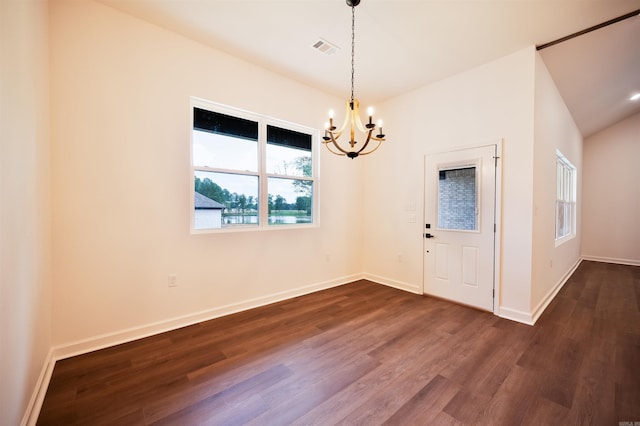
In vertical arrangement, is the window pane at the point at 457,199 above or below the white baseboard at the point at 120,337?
above

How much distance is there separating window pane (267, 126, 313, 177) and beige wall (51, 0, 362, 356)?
0.47 meters

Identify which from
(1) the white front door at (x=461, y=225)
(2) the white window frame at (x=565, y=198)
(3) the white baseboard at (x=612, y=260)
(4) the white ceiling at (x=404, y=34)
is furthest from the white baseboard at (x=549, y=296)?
(4) the white ceiling at (x=404, y=34)

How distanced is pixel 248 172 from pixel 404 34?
2.45m

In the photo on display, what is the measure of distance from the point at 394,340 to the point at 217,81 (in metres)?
3.58

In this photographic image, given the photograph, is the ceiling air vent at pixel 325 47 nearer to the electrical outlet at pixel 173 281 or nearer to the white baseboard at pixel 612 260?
the electrical outlet at pixel 173 281

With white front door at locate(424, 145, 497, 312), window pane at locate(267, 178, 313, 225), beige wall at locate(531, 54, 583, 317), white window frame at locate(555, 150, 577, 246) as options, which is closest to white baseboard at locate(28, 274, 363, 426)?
window pane at locate(267, 178, 313, 225)

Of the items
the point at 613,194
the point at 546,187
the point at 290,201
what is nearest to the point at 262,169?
the point at 290,201

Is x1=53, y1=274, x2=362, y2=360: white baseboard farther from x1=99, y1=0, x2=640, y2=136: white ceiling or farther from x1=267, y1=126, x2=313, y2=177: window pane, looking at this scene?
x1=99, y1=0, x2=640, y2=136: white ceiling

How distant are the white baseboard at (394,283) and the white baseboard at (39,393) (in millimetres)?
4141

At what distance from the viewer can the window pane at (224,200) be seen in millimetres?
3088

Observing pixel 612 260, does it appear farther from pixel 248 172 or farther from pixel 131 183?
pixel 131 183

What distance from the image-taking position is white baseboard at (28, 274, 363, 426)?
172 centimetres

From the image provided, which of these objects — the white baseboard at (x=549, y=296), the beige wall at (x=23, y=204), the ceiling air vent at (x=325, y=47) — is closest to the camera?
the beige wall at (x=23, y=204)

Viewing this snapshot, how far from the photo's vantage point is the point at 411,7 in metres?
2.43
